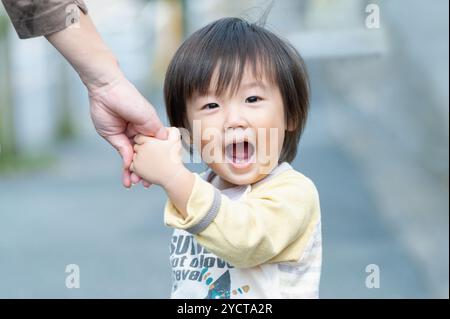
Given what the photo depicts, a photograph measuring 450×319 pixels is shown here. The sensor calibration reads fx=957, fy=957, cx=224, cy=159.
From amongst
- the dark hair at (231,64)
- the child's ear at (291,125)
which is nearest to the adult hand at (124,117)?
the dark hair at (231,64)

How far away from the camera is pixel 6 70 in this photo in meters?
10.0

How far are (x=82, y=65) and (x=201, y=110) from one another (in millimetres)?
347

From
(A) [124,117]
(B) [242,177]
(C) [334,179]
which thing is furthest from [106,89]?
(C) [334,179]

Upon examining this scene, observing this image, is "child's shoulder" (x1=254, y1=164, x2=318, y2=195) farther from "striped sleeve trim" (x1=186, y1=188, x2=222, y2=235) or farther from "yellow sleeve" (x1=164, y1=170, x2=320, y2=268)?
"striped sleeve trim" (x1=186, y1=188, x2=222, y2=235)

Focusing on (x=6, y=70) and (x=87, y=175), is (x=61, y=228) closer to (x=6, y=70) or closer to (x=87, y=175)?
(x=87, y=175)

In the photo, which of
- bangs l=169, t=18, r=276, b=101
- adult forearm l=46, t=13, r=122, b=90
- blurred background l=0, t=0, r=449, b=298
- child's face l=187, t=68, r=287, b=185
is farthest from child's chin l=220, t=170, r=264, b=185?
blurred background l=0, t=0, r=449, b=298

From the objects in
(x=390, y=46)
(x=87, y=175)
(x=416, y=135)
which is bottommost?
(x=87, y=175)

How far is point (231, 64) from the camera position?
96.3 inches

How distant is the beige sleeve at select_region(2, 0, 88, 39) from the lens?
2.47 metres

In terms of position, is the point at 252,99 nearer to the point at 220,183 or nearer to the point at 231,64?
the point at 231,64

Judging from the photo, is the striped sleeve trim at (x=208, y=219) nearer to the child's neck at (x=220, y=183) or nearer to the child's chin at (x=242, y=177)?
the child's chin at (x=242, y=177)

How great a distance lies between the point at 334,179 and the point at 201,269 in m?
5.49
